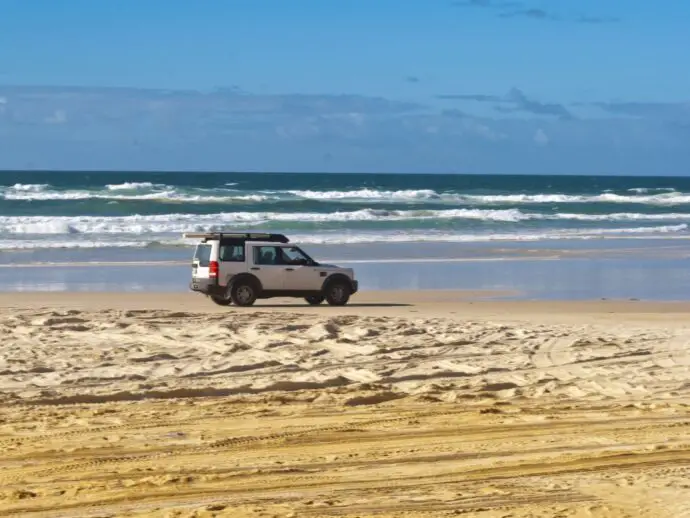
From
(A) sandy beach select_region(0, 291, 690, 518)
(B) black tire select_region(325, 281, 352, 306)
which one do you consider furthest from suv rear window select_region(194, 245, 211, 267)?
(A) sandy beach select_region(0, 291, 690, 518)

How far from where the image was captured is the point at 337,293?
2130cm

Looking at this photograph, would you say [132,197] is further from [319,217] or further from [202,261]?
[202,261]

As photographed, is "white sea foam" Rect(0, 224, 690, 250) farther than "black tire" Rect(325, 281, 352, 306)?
Yes

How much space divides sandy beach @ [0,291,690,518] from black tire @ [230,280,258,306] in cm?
350

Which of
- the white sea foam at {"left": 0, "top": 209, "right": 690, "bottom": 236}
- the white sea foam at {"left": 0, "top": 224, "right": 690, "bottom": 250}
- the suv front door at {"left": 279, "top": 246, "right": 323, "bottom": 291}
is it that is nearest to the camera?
the suv front door at {"left": 279, "top": 246, "right": 323, "bottom": 291}

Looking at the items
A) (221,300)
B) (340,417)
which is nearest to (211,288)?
(221,300)

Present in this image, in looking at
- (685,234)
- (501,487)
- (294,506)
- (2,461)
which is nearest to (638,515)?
(501,487)

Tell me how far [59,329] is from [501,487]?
9.07m

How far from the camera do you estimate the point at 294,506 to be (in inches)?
264

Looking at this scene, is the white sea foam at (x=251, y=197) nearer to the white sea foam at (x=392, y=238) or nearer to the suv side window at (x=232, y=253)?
the white sea foam at (x=392, y=238)

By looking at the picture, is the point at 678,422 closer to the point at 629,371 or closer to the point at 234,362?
the point at 629,371

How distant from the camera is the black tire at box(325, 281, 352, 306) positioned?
21250 millimetres

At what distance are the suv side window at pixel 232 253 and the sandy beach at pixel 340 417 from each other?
363 cm

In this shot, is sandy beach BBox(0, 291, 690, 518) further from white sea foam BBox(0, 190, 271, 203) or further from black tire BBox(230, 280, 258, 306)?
white sea foam BBox(0, 190, 271, 203)
